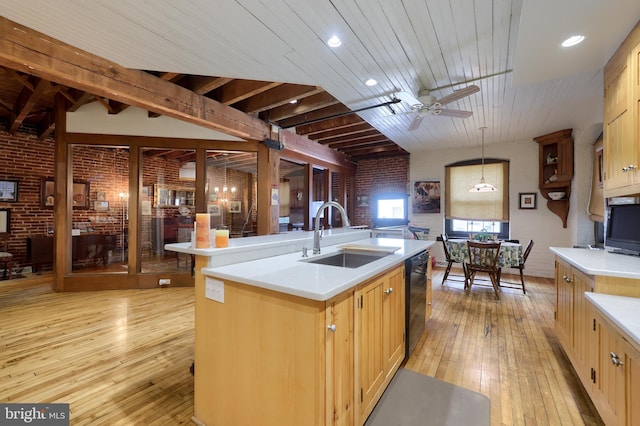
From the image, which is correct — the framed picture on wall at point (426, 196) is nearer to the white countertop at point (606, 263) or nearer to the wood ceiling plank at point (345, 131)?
the wood ceiling plank at point (345, 131)

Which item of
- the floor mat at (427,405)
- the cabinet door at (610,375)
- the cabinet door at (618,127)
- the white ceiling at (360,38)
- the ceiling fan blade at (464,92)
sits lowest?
the floor mat at (427,405)

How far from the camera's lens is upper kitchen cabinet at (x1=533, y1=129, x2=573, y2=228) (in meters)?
4.90

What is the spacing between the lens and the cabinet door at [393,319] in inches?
74.4

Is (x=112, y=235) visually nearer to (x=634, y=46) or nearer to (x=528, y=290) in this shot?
(x=634, y=46)

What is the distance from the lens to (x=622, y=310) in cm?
142

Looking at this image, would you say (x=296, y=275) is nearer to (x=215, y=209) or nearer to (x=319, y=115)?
(x=319, y=115)

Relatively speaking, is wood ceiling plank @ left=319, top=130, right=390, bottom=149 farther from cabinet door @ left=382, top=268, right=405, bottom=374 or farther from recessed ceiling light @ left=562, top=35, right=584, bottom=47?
cabinet door @ left=382, top=268, right=405, bottom=374

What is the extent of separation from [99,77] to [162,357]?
2824 millimetres

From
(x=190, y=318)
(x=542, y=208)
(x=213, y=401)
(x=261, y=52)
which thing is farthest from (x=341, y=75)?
(x=542, y=208)

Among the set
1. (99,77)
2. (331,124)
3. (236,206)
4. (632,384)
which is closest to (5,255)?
(236,206)

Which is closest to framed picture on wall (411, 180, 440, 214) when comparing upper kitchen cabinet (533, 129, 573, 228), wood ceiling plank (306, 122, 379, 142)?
upper kitchen cabinet (533, 129, 573, 228)

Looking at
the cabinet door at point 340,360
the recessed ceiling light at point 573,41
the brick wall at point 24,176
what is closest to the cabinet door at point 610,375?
the cabinet door at point 340,360

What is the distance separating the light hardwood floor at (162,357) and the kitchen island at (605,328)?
0.32 meters

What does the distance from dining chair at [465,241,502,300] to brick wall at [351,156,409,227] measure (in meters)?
2.93
